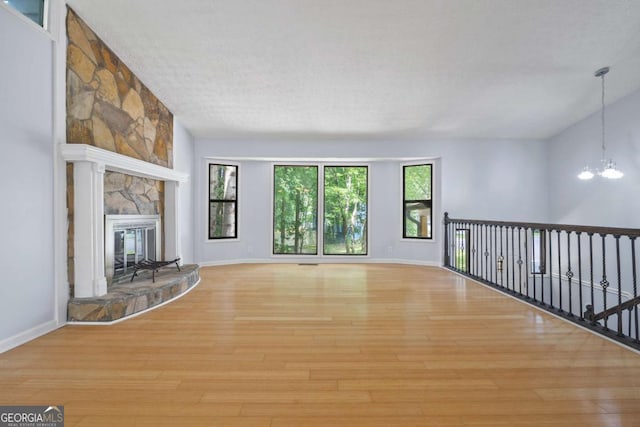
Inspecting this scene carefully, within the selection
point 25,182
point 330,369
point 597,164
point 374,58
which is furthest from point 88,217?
point 597,164

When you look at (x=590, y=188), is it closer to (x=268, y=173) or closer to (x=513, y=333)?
(x=513, y=333)

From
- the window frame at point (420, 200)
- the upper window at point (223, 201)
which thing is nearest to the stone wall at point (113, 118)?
the upper window at point (223, 201)

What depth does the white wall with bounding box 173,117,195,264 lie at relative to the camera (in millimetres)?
5171

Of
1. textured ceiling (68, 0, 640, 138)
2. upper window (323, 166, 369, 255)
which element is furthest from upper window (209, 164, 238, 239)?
upper window (323, 166, 369, 255)

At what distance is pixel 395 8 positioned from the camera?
3.00 meters

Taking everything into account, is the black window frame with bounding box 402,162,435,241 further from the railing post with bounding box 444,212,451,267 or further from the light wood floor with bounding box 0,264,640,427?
the light wood floor with bounding box 0,264,640,427

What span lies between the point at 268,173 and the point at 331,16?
3.71 meters

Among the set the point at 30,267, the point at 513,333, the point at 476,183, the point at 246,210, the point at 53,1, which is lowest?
the point at 513,333

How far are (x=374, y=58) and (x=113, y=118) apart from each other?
3087mm

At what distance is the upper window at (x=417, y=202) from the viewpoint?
619 centimetres

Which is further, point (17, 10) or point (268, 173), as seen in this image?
point (268, 173)

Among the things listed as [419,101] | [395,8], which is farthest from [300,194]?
[395,8]

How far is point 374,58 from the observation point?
3.72 meters

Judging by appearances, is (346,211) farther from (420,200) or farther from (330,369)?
(330,369)
